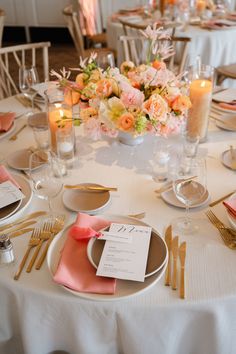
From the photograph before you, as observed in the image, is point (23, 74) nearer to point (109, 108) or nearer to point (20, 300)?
point (109, 108)

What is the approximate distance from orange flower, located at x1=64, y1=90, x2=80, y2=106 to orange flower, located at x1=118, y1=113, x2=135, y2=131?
0.24 m

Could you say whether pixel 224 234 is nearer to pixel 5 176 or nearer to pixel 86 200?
pixel 86 200

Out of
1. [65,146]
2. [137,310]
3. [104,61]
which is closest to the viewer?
[137,310]

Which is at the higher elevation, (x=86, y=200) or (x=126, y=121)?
(x=126, y=121)

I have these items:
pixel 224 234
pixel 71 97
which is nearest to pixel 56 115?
pixel 71 97

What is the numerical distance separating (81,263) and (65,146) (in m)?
0.56

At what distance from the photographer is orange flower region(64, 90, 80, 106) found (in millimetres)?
1396

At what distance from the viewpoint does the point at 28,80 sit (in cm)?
174

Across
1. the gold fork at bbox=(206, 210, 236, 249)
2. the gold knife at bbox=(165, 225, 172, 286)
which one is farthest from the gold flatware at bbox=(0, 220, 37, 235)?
the gold fork at bbox=(206, 210, 236, 249)

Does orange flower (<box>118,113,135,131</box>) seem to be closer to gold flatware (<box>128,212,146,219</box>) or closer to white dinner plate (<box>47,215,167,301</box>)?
gold flatware (<box>128,212,146,219</box>)

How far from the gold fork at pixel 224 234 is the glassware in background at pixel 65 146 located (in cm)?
54

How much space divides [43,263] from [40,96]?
1.13 m

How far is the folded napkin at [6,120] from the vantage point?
5.08 ft

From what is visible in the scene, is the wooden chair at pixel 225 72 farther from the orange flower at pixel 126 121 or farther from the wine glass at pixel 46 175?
the wine glass at pixel 46 175
